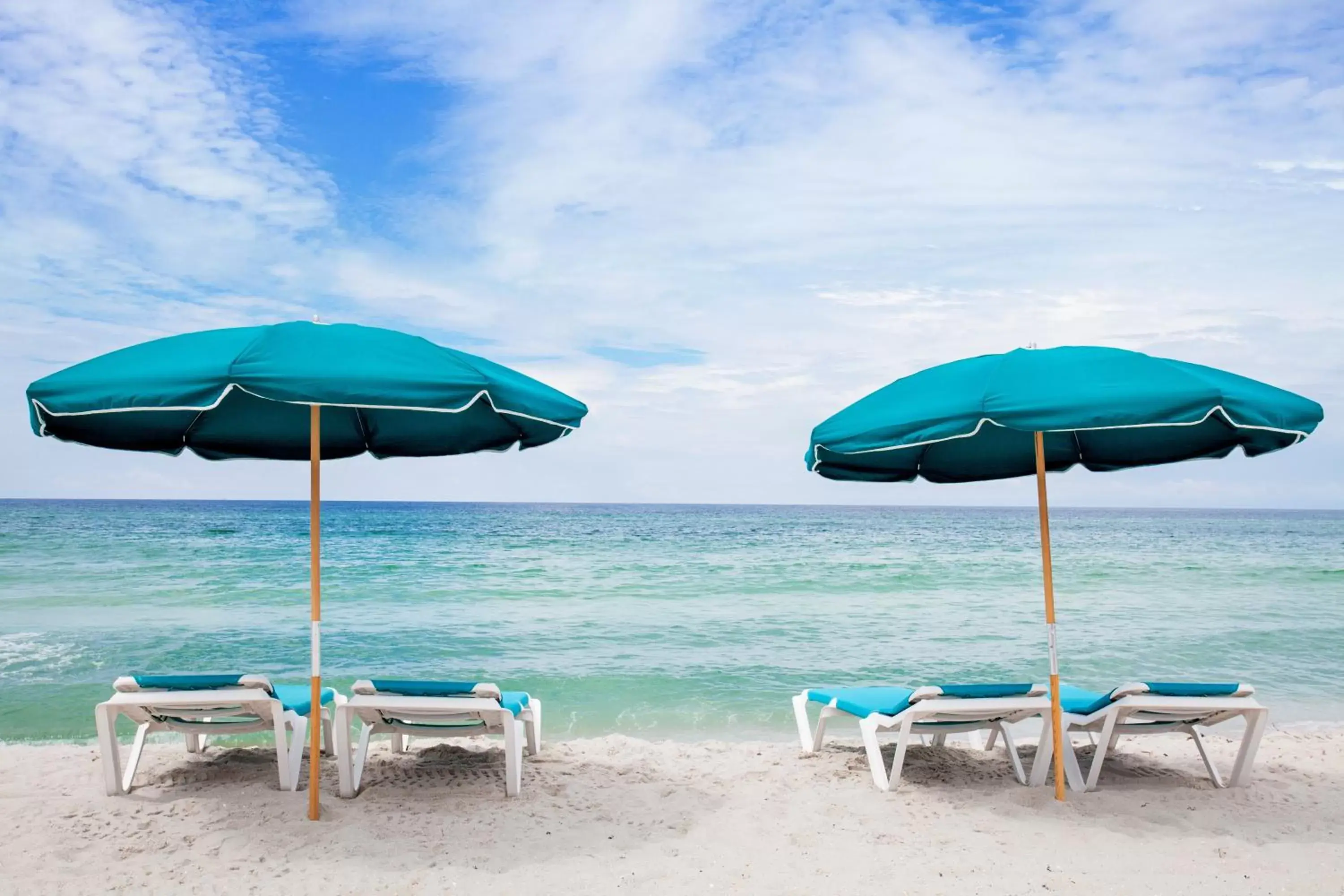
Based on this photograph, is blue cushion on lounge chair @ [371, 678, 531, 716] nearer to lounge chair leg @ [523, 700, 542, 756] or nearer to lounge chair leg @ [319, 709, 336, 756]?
lounge chair leg @ [523, 700, 542, 756]

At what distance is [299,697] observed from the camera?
4.84 m

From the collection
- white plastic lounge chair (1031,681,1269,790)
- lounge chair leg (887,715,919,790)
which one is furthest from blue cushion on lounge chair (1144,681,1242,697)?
lounge chair leg (887,715,919,790)

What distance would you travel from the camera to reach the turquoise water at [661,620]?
8.88m

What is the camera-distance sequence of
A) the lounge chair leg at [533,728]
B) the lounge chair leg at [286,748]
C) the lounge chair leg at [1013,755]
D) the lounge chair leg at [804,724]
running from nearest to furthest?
the lounge chair leg at [286,748], the lounge chair leg at [1013,755], the lounge chair leg at [533,728], the lounge chair leg at [804,724]

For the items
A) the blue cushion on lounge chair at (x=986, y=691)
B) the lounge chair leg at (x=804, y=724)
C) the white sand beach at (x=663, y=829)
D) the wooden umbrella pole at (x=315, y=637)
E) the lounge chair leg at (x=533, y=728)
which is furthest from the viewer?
the lounge chair leg at (x=804, y=724)

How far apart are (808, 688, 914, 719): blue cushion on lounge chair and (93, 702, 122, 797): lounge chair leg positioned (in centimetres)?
370

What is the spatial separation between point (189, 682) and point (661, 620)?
957 centimetres

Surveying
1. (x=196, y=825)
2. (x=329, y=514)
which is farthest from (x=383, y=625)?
(x=329, y=514)

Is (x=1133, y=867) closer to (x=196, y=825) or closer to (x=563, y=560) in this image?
(x=196, y=825)

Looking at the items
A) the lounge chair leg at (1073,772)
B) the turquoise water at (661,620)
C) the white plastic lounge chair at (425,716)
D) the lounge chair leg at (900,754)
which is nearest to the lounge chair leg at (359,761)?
the white plastic lounge chair at (425,716)

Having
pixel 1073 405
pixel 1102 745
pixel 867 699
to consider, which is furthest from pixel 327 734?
pixel 1073 405

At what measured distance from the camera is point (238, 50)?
412 inches

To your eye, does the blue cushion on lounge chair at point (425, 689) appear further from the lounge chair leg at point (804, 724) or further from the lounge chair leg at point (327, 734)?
the lounge chair leg at point (804, 724)

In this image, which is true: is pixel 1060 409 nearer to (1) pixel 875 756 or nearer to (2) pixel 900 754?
(2) pixel 900 754
